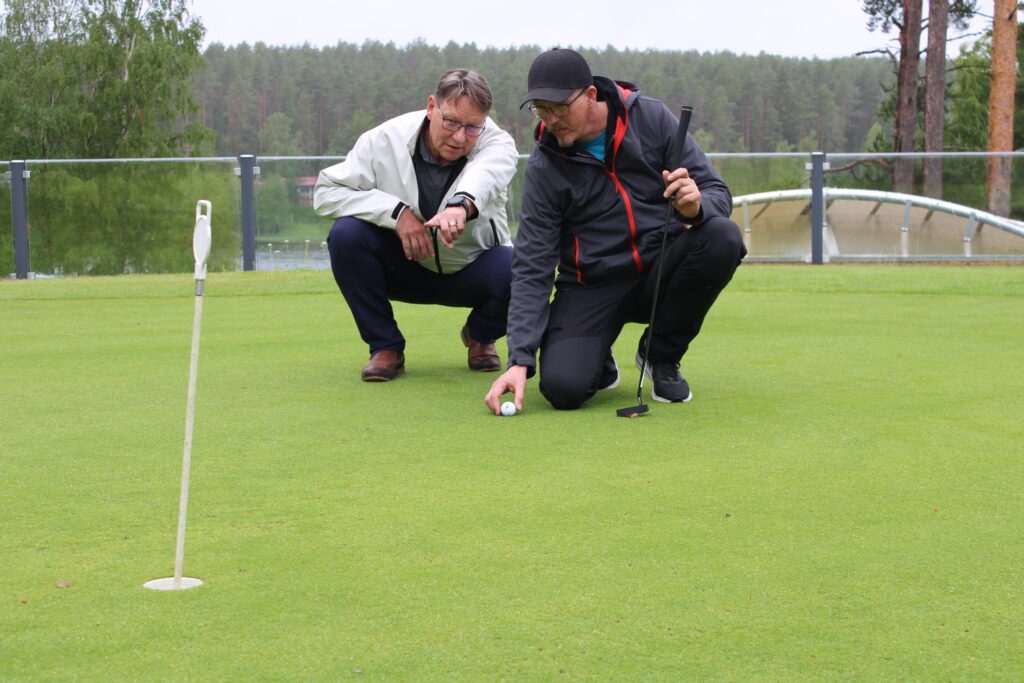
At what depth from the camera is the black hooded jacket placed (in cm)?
466

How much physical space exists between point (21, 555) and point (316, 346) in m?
3.85

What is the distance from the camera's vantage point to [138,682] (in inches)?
80.6

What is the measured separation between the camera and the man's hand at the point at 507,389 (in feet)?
14.3

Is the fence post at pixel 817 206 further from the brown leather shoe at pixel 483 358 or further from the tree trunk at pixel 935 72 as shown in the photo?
the brown leather shoe at pixel 483 358

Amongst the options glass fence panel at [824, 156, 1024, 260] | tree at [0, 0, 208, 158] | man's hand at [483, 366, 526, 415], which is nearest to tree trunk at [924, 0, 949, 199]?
glass fence panel at [824, 156, 1024, 260]

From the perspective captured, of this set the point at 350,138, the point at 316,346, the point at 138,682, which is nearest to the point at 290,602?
the point at 138,682

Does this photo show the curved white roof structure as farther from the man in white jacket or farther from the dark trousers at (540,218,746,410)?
the dark trousers at (540,218,746,410)

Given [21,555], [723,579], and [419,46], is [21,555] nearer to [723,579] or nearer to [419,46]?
[723,579]

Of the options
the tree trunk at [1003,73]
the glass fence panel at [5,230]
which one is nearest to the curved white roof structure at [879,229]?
the tree trunk at [1003,73]

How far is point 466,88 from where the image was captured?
4957mm

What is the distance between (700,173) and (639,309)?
1.89 ft

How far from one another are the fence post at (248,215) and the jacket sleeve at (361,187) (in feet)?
31.5

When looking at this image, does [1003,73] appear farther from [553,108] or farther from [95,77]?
[95,77]

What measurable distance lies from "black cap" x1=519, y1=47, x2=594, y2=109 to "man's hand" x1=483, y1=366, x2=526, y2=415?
0.89 metres
